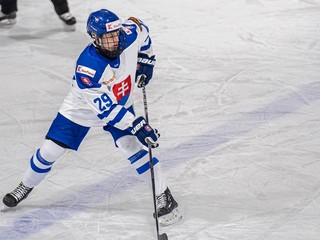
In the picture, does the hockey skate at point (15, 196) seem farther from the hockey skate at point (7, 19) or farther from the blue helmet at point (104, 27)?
the hockey skate at point (7, 19)

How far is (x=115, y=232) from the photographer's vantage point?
342 cm

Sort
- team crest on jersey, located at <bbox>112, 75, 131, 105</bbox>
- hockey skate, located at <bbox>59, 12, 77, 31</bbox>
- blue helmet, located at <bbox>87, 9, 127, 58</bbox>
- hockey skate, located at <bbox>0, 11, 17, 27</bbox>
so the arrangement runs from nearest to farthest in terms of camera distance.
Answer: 1. blue helmet, located at <bbox>87, 9, 127, 58</bbox>
2. team crest on jersey, located at <bbox>112, 75, 131, 105</bbox>
3. hockey skate, located at <bbox>59, 12, 77, 31</bbox>
4. hockey skate, located at <bbox>0, 11, 17, 27</bbox>

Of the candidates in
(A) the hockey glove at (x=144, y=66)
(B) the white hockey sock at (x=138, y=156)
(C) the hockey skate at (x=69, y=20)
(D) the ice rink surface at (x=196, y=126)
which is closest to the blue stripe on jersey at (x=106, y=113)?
(B) the white hockey sock at (x=138, y=156)

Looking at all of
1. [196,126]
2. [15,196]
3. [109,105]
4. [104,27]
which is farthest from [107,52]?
[196,126]

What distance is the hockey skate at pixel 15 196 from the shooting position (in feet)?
11.9

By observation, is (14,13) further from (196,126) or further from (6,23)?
(196,126)

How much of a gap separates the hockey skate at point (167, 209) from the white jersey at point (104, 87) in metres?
0.47

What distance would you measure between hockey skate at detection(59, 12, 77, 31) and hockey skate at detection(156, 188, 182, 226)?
2.81 metres

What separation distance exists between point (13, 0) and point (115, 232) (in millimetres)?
3274

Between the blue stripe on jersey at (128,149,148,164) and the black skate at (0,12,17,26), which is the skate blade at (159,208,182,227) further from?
the black skate at (0,12,17,26)

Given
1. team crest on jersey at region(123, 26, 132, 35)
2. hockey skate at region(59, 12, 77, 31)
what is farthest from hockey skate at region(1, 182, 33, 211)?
hockey skate at region(59, 12, 77, 31)

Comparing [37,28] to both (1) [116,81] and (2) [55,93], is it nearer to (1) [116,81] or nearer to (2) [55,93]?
(2) [55,93]

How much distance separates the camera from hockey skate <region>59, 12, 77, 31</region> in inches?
234

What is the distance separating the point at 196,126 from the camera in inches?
173
